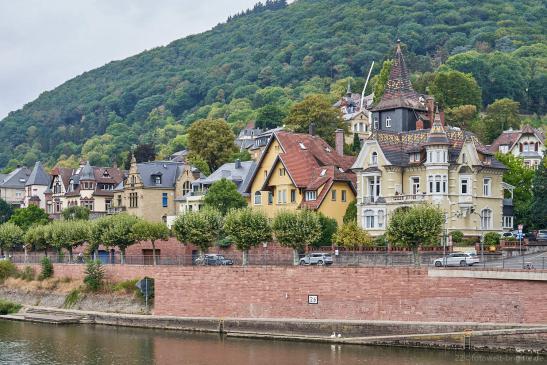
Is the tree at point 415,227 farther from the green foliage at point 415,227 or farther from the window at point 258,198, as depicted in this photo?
the window at point 258,198

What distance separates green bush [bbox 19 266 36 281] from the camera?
259 feet

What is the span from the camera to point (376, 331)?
5197 centimetres

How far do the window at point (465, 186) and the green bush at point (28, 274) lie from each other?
36881 millimetres

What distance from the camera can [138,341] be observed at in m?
57.6

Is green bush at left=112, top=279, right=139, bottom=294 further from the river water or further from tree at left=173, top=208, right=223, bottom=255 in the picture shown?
the river water

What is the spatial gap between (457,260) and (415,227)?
10.5 ft

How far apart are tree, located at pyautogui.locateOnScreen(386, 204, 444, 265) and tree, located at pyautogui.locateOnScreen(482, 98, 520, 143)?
6775 centimetres

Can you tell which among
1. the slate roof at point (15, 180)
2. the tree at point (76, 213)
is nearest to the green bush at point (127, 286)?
the tree at point (76, 213)

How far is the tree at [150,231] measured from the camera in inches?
2884

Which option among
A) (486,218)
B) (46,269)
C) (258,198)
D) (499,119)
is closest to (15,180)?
(46,269)

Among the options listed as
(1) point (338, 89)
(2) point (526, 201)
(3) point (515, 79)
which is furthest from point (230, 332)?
(1) point (338, 89)

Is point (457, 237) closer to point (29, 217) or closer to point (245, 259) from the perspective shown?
point (245, 259)

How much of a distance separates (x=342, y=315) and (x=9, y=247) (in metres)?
45.0

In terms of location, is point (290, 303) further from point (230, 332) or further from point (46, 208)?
point (46, 208)
